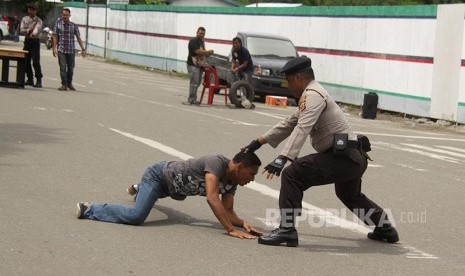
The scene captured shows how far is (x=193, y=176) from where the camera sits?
29.9 feet

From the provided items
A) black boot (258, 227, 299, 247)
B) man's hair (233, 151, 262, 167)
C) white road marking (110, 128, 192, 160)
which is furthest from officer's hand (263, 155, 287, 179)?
white road marking (110, 128, 192, 160)

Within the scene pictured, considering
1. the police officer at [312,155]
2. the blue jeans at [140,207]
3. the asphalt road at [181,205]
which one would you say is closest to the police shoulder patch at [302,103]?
the police officer at [312,155]

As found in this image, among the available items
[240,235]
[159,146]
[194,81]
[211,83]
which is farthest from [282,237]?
[211,83]

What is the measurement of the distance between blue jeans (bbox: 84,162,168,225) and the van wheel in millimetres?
15183

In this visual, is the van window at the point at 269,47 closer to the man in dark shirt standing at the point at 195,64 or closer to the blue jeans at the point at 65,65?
the man in dark shirt standing at the point at 195,64

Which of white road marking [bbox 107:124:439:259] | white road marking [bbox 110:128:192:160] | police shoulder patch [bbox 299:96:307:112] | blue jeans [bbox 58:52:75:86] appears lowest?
white road marking [bbox 110:128:192:160]

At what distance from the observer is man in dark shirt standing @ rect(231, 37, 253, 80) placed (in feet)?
83.5

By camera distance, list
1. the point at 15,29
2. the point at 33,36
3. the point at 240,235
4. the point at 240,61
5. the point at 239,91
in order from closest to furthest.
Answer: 1. the point at 240,235
2. the point at 239,91
3. the point at 33,36
4. the point at 240,61
5. the point at 15,29

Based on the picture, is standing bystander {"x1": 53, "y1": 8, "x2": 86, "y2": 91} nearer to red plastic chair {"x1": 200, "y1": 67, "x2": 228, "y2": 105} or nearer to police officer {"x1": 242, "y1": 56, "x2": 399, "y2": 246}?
red plastic chair {"x1": 200, "y1": 67, "x2": 228, "y2": 105}

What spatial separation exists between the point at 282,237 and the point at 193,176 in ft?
3.40

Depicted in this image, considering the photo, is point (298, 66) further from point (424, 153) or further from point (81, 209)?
point (424, 153)

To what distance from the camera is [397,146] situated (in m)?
17.5

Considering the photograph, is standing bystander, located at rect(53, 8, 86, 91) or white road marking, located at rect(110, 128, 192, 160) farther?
standing bystander, located at rect(53, 8, 86, 91)

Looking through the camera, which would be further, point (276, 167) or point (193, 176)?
point (193, 176)
